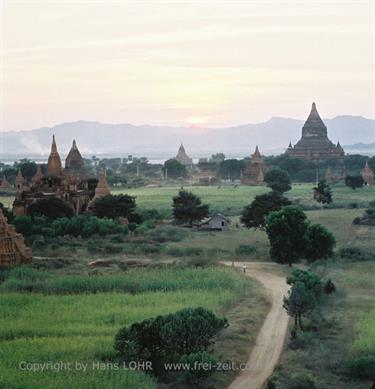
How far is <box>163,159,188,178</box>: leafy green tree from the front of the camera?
130 meters

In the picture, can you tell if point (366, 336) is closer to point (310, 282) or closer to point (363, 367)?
point (363, 367)

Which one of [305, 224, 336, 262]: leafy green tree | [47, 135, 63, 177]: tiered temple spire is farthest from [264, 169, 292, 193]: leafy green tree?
[305, 224, 336, 262]: leafy green tree

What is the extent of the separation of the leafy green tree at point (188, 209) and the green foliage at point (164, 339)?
1416 inches

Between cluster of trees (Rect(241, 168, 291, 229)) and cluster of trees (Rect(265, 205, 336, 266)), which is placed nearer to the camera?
cluster of trees (Rect(265, 205, 336, 266))

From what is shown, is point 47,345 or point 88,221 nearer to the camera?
point 47,345

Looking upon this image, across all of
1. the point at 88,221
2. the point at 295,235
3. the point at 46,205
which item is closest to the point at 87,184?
the point at 46,205

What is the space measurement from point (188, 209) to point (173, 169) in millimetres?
71928

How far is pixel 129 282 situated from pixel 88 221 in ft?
62.3

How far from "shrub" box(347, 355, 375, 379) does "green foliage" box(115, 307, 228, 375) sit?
404 cm

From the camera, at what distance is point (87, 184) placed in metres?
68.9

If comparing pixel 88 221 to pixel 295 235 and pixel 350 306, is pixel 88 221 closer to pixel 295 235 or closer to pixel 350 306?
pixel 295 235

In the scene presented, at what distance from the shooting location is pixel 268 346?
80.1 feet

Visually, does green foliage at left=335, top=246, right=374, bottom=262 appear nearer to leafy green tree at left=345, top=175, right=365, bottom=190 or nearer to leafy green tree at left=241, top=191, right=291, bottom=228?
leafy green tree at left=241, top=191, right=291, bottom=228

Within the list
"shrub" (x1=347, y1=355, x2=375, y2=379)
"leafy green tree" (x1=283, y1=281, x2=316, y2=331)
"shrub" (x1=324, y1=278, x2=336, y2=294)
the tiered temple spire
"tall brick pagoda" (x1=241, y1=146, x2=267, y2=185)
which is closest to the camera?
"shrub" (x1=347, y1=355, x2=375, y2=379)
